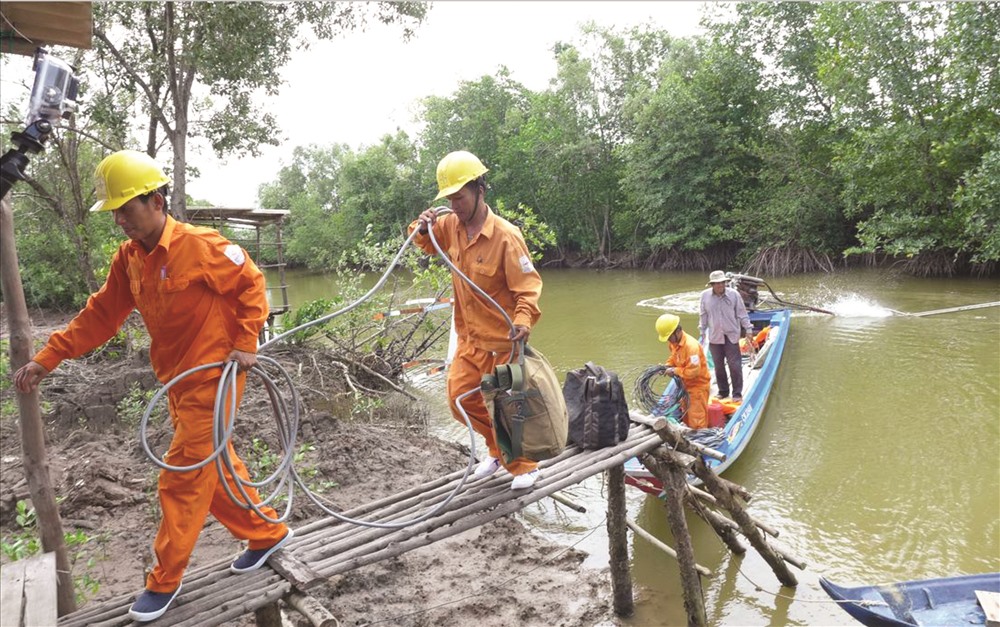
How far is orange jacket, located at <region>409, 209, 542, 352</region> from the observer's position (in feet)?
10.5

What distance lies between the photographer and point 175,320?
256 cm

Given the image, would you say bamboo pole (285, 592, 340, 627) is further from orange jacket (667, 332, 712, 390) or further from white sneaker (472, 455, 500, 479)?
orange jacket (667, 332, 712, 390)

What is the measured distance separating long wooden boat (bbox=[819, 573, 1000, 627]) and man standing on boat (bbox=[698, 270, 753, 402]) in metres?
3.60

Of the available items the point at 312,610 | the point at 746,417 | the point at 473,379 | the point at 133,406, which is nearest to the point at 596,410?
the point at 473,379

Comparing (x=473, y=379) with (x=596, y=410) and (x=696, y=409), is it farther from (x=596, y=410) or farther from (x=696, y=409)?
(x=696, y=409)

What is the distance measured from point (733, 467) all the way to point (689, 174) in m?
18.5

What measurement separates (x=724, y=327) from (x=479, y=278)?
4681mm

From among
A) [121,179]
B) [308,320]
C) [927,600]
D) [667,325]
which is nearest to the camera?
[121,179]

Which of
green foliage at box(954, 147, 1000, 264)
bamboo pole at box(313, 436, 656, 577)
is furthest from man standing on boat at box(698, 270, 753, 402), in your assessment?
A: green foliage at box(954, 147, 1000, 264)

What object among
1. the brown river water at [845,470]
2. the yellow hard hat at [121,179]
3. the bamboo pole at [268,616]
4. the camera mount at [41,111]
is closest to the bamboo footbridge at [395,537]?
the bamboo pole at [268,616]

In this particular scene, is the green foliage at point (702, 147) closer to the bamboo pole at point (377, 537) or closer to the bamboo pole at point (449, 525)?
the bamboo pole at point (377, 537)

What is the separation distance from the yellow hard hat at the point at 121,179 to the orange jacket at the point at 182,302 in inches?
7.0

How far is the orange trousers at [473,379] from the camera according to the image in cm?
339

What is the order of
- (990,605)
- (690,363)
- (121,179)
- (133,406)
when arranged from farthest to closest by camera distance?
1. (133,406)
2. (690,363)
3. (990,605)
4. (121,179)
